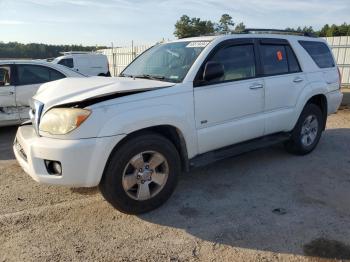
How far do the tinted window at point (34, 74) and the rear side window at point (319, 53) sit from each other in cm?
485

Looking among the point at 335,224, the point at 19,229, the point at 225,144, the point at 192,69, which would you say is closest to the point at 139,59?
the point at 192,69

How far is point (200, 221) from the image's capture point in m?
3.71

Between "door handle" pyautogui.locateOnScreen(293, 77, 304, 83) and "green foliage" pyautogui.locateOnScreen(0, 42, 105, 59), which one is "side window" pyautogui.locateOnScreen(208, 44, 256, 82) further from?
"green foliage" pyautogui.locateOnScreen(0, 42, 105, 59)

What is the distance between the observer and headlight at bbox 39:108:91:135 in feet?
10.8

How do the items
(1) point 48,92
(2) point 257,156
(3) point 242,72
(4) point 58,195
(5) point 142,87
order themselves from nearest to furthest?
(5) point 142,87, (1) point 48,92, (4) point 58,195, (3) point 242,72, (2) point 257,156

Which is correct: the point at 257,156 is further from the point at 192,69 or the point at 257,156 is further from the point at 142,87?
the point at 142,87

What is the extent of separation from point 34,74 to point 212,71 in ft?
15.4

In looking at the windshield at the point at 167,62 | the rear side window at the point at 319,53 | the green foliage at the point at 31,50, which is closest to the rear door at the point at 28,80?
the windshield at the point at 167,62

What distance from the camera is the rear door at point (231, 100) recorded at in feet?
13.5

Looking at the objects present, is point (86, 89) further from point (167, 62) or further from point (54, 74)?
point (54, 74)

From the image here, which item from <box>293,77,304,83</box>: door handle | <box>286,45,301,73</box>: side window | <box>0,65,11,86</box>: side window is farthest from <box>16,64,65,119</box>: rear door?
<box>293,77,304,83</box>: door handle

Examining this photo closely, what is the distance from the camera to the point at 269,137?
16.8ft

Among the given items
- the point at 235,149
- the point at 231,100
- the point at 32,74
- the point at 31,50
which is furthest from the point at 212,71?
the point at 31,50

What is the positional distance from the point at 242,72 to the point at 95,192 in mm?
2348
